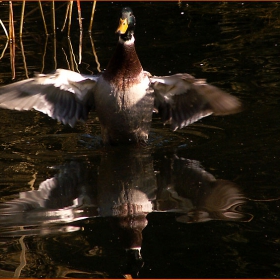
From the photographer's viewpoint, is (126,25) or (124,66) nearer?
(124,66)

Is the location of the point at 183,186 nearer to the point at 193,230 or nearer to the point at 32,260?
the point at 193,230

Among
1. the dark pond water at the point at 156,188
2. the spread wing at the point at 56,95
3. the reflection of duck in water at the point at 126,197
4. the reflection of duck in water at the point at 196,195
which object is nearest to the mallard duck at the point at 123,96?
the spread wing at the point at 56,95

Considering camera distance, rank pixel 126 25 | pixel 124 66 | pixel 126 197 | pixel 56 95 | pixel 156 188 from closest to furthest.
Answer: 1. pixel 126 197
2. pixel 156 188
3. pixel 124 66
4. pixel 126 25
5. pixel 56 95

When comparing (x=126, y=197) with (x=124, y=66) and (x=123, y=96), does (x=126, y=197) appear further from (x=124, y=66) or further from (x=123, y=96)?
(x=124, y=66)

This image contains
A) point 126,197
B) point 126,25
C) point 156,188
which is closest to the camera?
point 126,197

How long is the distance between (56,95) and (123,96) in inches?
27.8

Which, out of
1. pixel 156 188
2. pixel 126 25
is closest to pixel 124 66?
pixel 126 25

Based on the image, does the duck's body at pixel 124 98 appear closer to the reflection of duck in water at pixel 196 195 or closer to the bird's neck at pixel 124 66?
the bird's neck at pixel 124 66

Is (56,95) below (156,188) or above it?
above

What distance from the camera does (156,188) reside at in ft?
18.6

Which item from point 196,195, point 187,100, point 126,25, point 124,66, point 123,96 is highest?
point 126,25

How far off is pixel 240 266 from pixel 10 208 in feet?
6.09

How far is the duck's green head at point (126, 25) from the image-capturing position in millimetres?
6593

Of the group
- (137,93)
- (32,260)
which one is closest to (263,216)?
(32,260)
